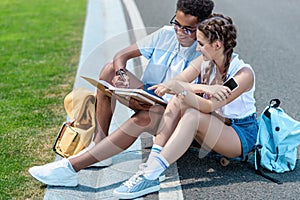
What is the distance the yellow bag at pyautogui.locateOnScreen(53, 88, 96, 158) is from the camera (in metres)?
4.50

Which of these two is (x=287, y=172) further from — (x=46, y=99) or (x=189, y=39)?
(x=46, y=99)

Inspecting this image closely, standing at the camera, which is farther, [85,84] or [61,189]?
[85,84]

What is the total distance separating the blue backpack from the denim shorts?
0.19 feet

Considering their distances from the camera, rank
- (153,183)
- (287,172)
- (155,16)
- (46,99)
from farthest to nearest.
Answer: (155,16), (46,99), (287,172), (153,183)

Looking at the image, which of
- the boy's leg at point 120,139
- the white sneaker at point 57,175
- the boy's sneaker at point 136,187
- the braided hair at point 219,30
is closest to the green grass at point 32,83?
the white sneaker at point 57,175

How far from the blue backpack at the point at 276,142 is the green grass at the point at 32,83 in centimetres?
152

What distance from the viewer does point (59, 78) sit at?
6.97 metres

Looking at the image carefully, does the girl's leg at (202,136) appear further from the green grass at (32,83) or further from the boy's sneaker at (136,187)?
the green grass at (32,83)

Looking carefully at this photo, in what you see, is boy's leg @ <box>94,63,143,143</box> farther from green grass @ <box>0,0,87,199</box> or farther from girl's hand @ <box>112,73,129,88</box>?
green grass @ <box>0,0,87,199</box>

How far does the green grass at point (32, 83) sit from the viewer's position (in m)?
4.46

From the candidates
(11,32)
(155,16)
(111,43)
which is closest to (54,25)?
(11,32)

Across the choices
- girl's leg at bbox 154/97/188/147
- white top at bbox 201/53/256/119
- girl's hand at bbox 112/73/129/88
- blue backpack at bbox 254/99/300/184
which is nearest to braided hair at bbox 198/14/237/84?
white top at bbox 201/53/256/119

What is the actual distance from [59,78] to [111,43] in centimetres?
98

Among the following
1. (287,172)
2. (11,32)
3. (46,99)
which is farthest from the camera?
(11,32)
